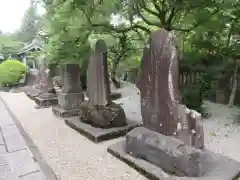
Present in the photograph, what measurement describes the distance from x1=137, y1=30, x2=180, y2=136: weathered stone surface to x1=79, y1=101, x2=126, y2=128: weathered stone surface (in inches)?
49.1

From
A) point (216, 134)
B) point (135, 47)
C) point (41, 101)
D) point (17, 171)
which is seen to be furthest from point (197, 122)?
point (135, 47)

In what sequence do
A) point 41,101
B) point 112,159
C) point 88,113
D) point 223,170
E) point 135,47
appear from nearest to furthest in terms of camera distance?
point 223,170 < point 112,159 < point 88,113 < point 41,101 < point 135,47

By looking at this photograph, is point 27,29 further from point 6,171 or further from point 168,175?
→ point 168,175

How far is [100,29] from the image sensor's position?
7.12 metres

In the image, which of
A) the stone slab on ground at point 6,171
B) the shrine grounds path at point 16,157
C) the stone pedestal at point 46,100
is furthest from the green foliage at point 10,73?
the stone slab on ground at point 6,171

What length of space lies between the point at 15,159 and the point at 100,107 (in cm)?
213

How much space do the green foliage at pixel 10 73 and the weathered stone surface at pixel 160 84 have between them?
41.9ft

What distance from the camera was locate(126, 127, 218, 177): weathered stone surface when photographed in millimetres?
3232

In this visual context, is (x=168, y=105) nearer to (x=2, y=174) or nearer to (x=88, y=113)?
(x=88, y=113)

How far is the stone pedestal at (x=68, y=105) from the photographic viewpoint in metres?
7.17

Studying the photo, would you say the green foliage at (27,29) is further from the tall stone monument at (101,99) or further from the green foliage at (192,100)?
the green foliage at (192,100)

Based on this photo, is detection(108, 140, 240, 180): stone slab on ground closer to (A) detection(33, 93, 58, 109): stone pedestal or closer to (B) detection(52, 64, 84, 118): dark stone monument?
(B) detection(52, 64, 84, 118): dark stone monument

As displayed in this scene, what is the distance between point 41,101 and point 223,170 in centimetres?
737

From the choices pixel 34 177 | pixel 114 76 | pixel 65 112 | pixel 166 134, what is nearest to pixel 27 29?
pixel 114 76
